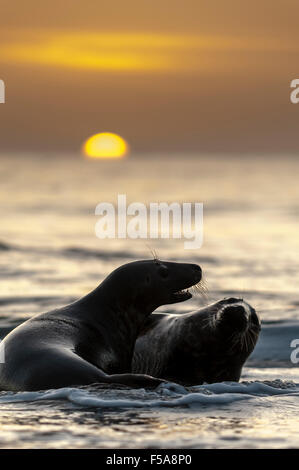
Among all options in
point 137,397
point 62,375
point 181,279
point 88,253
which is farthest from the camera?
point 88,253

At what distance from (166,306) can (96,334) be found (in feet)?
19.9

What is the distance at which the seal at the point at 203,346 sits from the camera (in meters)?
9.59

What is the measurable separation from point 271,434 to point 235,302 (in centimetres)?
284

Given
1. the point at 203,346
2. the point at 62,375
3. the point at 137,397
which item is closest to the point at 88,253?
the point at 203,346

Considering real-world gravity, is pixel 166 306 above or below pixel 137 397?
above

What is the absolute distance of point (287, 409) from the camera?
26.7 feet

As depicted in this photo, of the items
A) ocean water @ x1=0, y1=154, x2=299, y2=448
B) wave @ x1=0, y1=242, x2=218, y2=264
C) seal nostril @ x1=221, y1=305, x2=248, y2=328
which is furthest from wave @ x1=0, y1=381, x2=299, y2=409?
wave @ x1=0, y1=242, x2=218, y2=264

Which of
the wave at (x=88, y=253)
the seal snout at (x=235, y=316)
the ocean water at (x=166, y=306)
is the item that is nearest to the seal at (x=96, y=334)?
the ocean water at (x=166, y=306)

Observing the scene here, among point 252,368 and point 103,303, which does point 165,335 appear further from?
point 252,368

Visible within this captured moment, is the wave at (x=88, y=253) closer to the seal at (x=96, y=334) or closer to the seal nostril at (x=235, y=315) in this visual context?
the seal at (x=96, y=334)

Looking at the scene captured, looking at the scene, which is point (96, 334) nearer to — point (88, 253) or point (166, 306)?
point (166, 306)

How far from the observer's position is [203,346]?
388 inches

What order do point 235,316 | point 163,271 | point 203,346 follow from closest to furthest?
point 235,316 < point 203,346 < point 163,271
